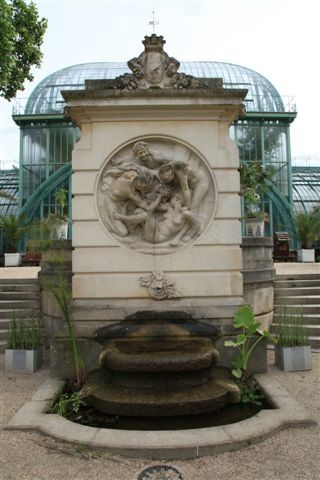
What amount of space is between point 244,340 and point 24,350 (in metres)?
3.23

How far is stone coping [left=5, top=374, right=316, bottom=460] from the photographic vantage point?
10.8ft

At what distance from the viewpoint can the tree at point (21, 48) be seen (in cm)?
1118

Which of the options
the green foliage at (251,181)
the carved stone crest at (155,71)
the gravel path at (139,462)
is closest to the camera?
the gravel path at (139,462)

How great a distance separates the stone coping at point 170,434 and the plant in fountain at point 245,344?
27.5 inches

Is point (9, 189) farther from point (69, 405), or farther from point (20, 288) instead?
point (69, 405)

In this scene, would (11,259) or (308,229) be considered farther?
(308,229)

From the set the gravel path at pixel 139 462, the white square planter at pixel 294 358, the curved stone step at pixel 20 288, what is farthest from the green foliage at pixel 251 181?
the gravel path at pixel 139 462

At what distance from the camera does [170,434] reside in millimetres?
3502

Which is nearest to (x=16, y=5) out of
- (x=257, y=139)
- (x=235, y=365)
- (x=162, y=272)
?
(x=162, y=272)

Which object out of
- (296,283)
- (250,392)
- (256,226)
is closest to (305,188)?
(256,226)

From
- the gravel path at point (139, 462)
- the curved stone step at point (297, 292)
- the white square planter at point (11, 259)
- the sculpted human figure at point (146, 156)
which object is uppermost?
the sculpted human figure at point (146, 156)

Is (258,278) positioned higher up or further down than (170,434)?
higher up

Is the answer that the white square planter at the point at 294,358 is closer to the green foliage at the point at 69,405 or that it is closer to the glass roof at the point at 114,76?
the green foliage at the point at 69,405

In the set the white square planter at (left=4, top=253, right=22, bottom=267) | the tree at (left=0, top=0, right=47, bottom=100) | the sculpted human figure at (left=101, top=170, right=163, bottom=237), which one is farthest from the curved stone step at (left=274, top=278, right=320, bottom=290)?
the white square planter at (left=4, top=253, right=22, bottom=267)
